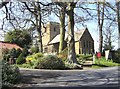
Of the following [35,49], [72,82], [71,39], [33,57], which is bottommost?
[72,82]

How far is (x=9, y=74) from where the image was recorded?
540 centimetres

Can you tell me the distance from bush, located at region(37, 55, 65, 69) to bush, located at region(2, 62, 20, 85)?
3.18 m

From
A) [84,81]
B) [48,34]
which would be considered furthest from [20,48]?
[84,81]

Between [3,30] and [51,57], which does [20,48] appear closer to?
[3,30]

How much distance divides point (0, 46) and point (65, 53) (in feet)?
18.2

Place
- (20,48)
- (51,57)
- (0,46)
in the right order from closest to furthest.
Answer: (0,46) < (20,48) < (51,57)

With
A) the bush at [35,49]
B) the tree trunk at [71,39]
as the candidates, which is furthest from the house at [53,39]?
the tree trunk at [71,39]

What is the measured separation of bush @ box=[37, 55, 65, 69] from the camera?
29.1 feet

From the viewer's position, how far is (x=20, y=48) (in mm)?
6824

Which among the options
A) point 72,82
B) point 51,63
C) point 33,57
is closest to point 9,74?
point 72,82

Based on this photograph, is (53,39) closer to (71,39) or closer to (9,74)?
(9,74)

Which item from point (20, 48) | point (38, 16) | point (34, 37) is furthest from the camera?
point (34, 37)

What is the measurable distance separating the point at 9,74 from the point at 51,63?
362 centimetres

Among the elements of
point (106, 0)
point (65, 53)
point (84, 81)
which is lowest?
point (84, 81)
